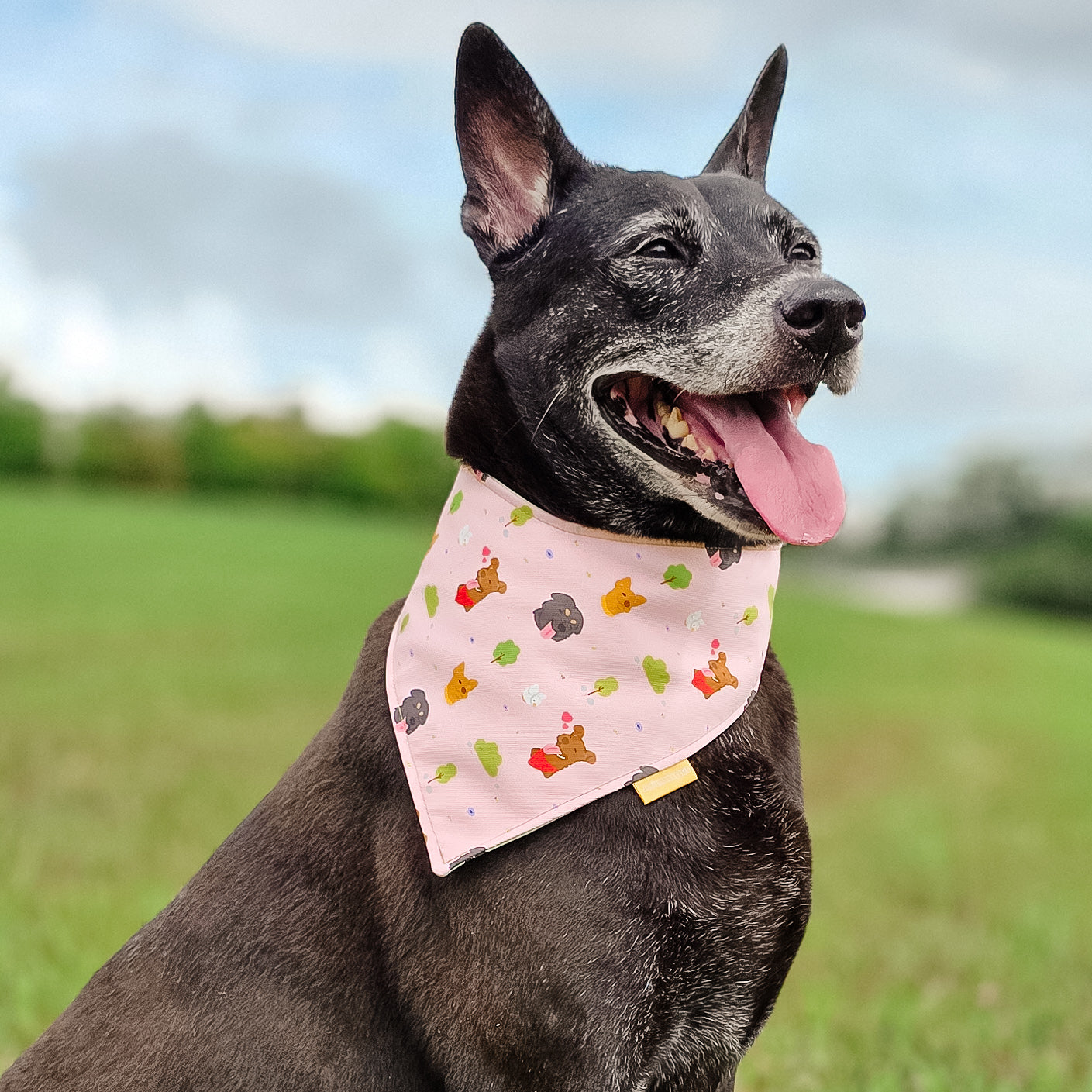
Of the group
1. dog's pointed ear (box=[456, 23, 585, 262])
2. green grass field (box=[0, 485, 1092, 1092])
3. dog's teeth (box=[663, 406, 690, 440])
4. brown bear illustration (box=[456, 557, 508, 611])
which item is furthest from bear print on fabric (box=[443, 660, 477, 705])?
green grass field (box=[0, 485, 1092, 1092])

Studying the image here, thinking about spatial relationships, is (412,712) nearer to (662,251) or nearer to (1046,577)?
(662,251)

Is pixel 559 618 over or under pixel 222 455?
over

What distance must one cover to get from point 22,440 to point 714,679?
33.0 m

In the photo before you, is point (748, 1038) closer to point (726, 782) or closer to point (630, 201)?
point (726, 782)

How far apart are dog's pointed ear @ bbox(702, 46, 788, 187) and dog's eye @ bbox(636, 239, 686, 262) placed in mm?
597

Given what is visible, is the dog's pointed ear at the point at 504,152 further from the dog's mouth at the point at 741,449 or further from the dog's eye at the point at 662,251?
the dog's mouth at the point at 741,449

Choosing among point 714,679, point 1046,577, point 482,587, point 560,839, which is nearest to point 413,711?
point 482,587

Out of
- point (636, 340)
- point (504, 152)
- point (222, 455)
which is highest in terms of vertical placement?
point (504, 152)

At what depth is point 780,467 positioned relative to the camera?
2742mm

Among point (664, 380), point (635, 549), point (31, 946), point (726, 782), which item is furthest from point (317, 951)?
point (31, 946)

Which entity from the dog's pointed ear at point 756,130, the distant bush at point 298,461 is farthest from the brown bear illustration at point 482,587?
the distant bush at point 298,461

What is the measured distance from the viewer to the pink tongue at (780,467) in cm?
269

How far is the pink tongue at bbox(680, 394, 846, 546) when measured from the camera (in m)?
2.69

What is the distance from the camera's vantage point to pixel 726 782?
2.80 metres
